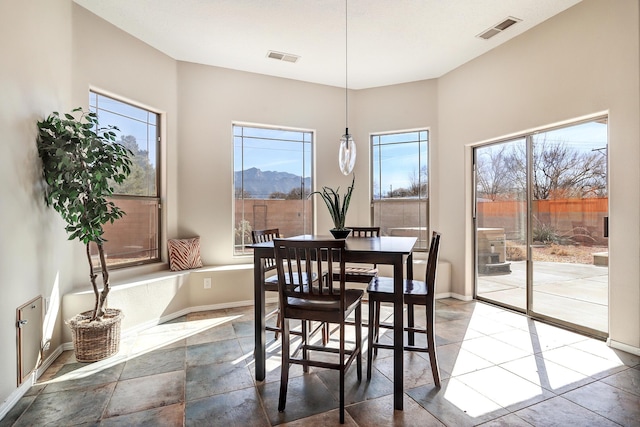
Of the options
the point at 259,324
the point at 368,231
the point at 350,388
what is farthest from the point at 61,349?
the point at 368,231

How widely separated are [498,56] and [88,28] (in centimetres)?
432

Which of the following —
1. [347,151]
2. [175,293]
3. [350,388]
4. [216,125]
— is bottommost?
[350,388]

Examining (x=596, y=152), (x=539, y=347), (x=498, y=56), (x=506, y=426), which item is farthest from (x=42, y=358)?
(x=498, y=56)

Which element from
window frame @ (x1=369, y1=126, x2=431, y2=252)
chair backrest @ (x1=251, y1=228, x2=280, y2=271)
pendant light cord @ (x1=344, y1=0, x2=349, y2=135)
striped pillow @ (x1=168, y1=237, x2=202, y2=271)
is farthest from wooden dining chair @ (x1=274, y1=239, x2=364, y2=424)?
window frame @ (x1=369, y1=126, x2=431, y2=252)

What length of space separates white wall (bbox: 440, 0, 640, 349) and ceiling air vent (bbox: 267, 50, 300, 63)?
2.10 m

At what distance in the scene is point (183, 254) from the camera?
4070mm

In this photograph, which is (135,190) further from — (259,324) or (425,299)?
(425,299)

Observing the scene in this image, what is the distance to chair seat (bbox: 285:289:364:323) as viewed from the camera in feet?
6.78

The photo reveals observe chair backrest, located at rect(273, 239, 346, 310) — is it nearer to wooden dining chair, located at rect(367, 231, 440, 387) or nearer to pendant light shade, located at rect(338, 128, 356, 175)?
wooden dining chair, located at rect(367, 231, 440, 387)

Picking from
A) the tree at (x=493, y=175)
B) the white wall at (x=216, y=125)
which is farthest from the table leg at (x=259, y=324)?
the tree at (x=493, y=175)

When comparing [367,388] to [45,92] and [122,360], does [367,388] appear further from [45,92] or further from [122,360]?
[45,92]

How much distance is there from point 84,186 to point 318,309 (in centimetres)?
205

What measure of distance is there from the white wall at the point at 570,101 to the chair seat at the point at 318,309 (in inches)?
95.1

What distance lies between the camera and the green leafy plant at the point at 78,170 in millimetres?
2518
